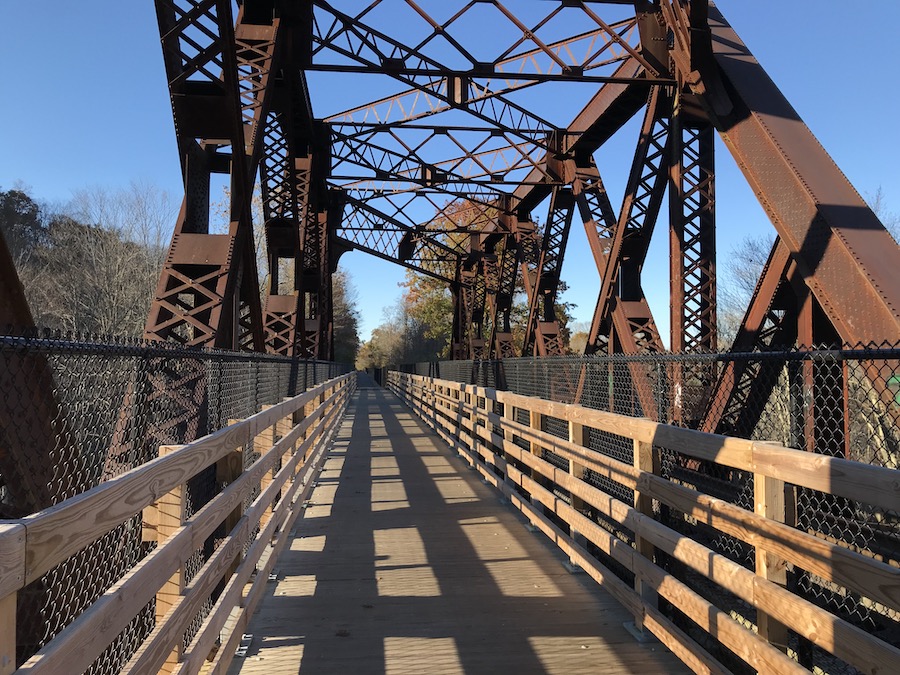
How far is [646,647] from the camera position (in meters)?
4.23

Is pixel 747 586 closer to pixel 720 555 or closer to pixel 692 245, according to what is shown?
pixel 720 555

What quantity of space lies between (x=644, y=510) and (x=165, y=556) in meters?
3.00

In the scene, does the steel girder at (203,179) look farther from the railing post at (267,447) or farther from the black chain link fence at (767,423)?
the black chain link fence at (767,423)

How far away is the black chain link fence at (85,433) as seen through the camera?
2.67 metres

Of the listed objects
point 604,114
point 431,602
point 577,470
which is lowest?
point 431,602

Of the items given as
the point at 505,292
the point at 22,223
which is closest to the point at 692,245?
the point at 505,292

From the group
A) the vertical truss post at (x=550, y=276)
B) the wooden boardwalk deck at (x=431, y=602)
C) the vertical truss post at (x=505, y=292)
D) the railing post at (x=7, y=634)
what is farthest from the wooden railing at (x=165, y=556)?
the vertical truss post at (x=505, y=292)

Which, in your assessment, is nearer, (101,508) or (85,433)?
(101,508)

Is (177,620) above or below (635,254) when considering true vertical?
below

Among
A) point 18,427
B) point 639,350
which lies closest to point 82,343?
point 18,427

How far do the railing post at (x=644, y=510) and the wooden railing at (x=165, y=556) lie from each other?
2.47m

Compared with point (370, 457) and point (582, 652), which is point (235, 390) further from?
point (370, 457)

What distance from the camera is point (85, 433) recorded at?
346 centimetres

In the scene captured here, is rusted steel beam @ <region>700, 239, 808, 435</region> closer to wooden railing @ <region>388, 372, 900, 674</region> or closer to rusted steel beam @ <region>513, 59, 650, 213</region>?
wooden railing @ <region>388, 372, 900, 674</region>
